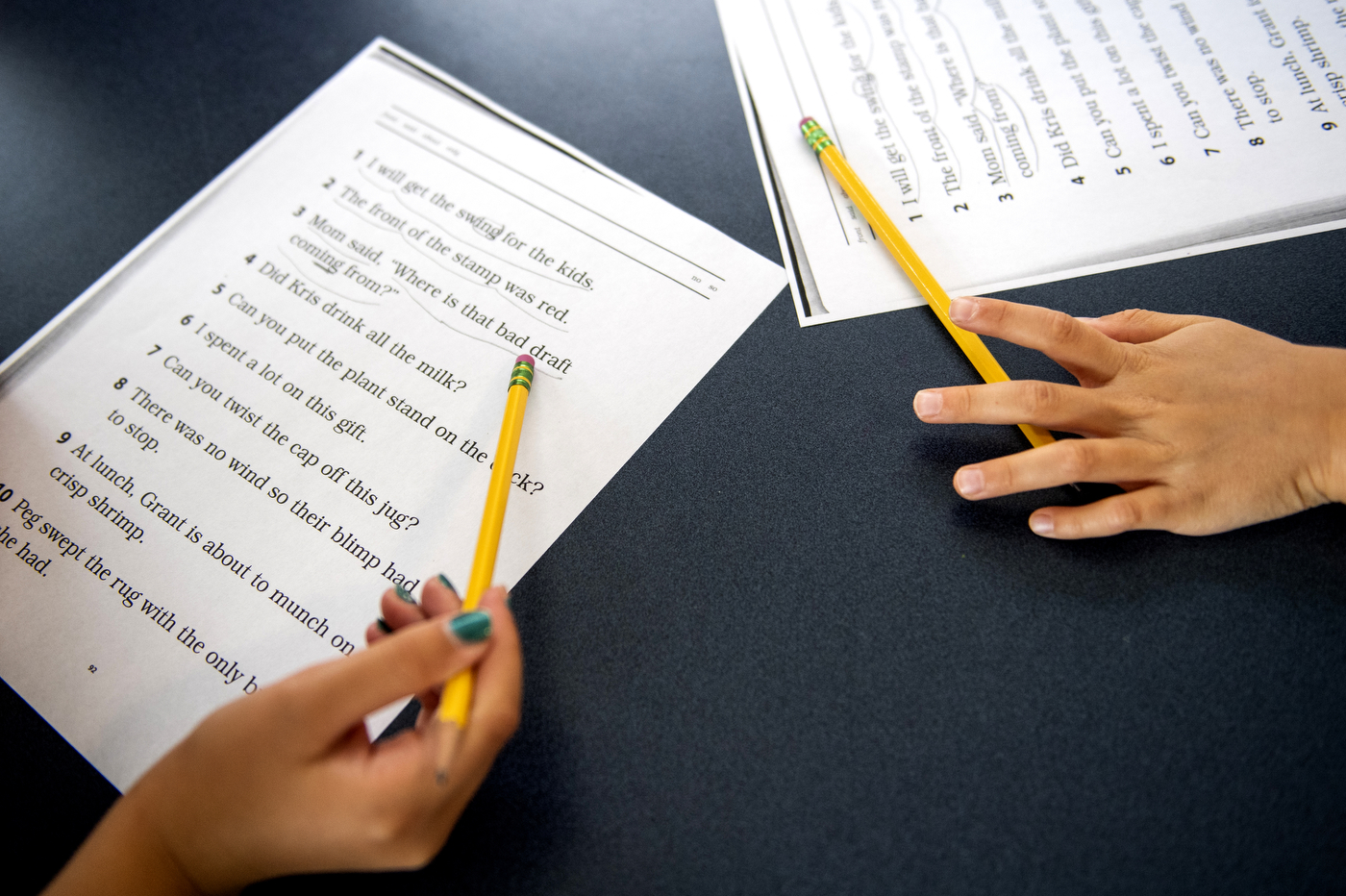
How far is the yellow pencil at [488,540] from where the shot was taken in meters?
0.36

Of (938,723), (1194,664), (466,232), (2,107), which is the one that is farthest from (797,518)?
(2,107)

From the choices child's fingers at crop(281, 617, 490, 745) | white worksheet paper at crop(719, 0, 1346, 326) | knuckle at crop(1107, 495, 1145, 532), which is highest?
white worksheet paper at crop(719, 0, 1346, 326)

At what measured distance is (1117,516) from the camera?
0.46 m

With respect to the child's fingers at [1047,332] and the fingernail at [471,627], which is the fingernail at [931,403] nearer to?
the child's fingers at [1047,332]

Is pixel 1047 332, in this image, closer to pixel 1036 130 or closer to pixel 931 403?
pixel 931 403

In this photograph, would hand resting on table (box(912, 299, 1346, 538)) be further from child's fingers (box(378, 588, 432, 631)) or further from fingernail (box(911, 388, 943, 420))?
child's fingers (box(378, 588, 432, 631))

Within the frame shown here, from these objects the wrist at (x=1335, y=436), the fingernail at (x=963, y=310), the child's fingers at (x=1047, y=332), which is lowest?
the fingernail at (x=963, y=310)

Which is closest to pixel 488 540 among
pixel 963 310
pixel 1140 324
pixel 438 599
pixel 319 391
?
pixel 438 599

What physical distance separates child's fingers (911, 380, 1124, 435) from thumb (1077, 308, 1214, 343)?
64 millimetres

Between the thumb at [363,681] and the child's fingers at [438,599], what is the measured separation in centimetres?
6

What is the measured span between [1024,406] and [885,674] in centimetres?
20

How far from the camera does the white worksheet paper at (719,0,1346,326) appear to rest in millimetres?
566

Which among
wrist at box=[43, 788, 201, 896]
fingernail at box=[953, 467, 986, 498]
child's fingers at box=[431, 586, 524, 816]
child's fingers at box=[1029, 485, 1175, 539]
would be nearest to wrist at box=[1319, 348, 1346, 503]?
child's fingers at box=[1029, 485, 1175, 539]

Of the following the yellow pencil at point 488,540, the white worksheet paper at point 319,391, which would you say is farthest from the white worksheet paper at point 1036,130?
the yellow pencil at point 488,540
